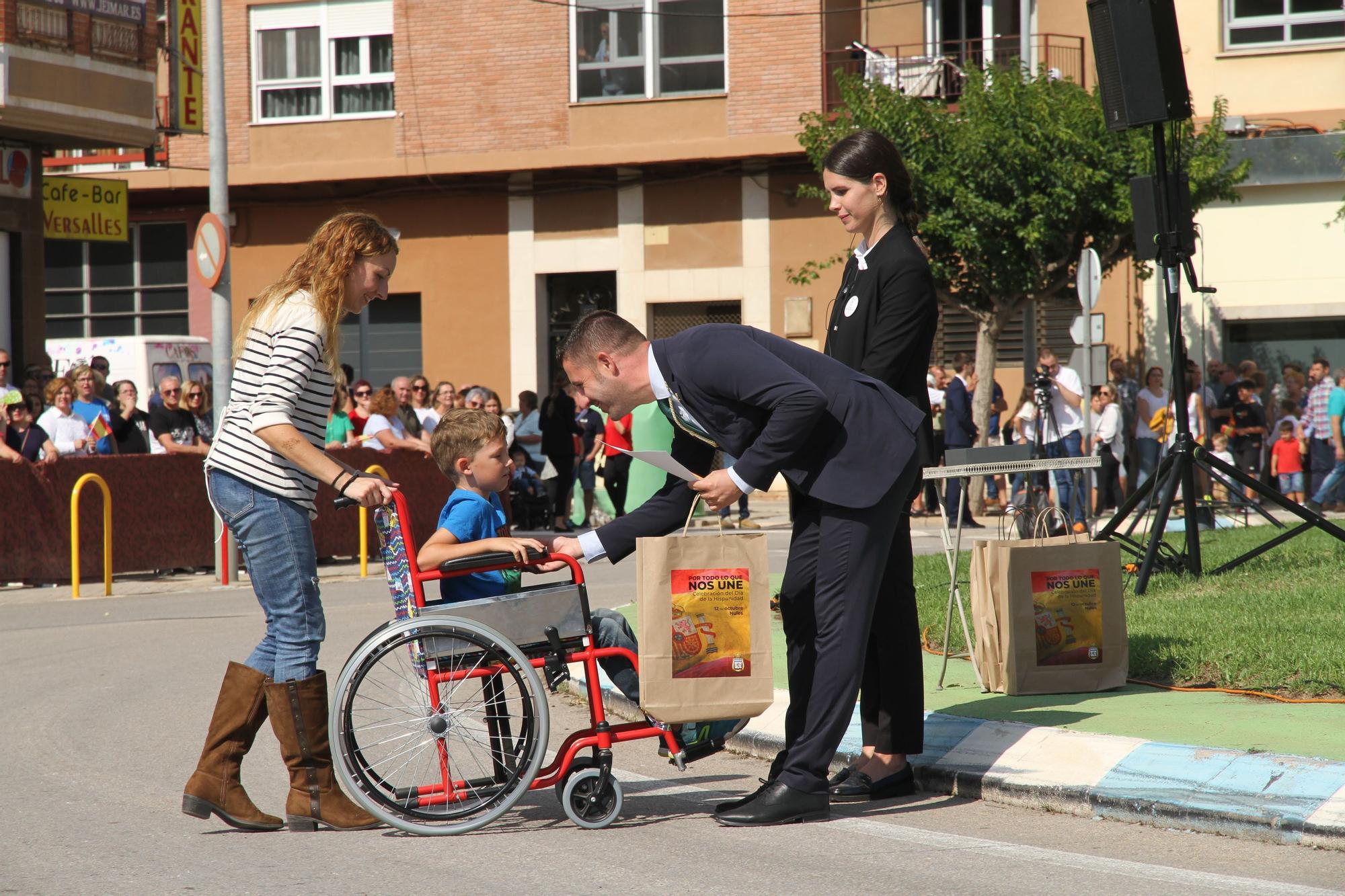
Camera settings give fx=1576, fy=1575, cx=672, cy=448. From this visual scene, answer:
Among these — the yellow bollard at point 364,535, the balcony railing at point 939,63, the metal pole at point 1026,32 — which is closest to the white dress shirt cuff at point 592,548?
the yellow bollard at point 364,535

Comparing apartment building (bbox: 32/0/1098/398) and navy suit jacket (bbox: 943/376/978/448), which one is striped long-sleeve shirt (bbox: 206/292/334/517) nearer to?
navy suit jacket (bbox: 943/376/978/448)

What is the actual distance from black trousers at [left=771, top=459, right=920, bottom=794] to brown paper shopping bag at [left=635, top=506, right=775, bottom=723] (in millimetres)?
187

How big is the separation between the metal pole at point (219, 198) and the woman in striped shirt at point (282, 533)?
8691 mm

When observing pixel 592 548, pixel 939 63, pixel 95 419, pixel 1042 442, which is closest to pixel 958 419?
pixel 1042 442

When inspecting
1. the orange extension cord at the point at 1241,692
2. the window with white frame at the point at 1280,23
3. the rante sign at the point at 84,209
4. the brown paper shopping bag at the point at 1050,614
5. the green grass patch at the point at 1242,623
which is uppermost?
the window with white frame at the point at 1280,23

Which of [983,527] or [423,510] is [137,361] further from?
[983,527]

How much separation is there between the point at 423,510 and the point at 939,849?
11.6 metres

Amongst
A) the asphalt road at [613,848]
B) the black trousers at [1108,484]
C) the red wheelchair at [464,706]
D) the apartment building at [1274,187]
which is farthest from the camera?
the apartment building at [1274,187]

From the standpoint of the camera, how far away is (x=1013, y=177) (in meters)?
20.9

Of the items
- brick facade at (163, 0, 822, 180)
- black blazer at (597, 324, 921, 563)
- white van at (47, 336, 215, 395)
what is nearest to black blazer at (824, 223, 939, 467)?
black blazer at (597, 324, 921, 563)

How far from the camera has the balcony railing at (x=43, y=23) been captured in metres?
18.7

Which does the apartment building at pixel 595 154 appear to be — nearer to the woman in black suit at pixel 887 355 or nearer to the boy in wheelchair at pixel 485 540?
the woman in black suit at pixel 887 355

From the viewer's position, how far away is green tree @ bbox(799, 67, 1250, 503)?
20.7 metres

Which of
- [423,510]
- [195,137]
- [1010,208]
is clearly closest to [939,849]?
[423,510]
